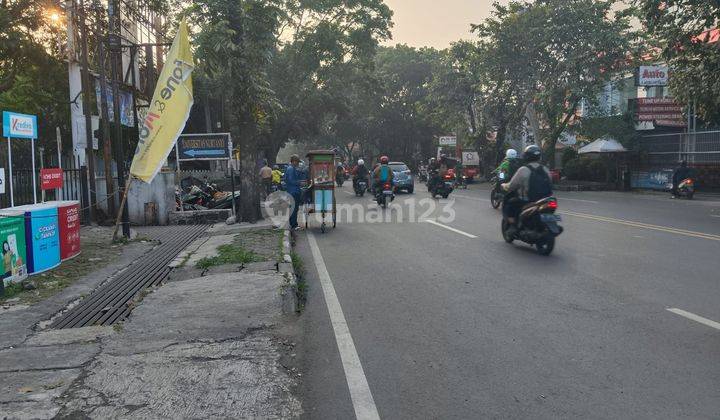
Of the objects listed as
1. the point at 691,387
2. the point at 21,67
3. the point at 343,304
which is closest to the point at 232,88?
the point at 21,67

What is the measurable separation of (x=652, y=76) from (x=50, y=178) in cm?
2496

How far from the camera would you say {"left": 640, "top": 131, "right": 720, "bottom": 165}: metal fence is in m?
26.1

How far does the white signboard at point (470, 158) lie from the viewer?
4531 centimetres

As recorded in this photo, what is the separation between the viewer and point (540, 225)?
9805 mm

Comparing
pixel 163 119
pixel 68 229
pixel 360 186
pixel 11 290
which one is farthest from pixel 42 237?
pixel 360 186

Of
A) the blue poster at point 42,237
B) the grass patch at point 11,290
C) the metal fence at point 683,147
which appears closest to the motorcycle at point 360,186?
the metal fence at point 683,147

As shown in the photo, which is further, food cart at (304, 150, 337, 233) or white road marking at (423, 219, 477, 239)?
food cart at (304, 150, 337, 233)

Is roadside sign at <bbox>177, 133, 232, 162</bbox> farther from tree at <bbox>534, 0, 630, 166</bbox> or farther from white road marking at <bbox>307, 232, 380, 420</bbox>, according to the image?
tree at <bbox>534, 0, 630, 166</bbox>

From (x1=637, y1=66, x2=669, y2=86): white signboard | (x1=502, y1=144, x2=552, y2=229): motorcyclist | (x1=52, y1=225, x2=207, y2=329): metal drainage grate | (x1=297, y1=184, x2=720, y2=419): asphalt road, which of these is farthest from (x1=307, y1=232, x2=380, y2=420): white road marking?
(x1=637, y1=66, x2=669, y2=86): white signboard

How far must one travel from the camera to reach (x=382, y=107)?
63.1 metres

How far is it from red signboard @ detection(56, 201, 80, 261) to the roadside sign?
6668 millimetres

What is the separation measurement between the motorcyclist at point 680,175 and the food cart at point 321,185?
56.2 feet

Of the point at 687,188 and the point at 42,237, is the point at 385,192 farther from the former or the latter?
the point at 687,188

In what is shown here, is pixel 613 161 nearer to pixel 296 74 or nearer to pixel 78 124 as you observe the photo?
pixel 296 74
